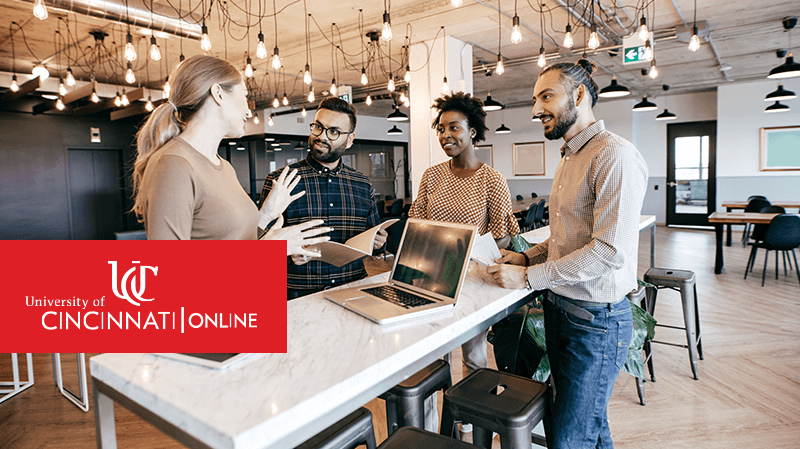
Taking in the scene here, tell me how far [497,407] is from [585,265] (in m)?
0.52

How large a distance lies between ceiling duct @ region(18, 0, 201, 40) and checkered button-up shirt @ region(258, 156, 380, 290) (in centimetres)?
302

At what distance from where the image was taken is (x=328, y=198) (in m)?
2.16

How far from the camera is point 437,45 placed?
6.43m

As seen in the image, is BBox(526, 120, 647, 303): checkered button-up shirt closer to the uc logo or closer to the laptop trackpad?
the laptop trackpad

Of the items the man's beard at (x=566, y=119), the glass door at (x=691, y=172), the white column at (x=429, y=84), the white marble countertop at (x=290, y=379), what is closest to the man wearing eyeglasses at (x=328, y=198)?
the white marble countertop at (x=290, y=379)

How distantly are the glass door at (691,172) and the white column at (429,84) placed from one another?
747 cm

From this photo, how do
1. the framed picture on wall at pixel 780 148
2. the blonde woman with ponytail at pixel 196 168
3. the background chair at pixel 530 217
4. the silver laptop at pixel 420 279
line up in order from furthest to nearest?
the framed picture on wall at pixel 780 148 → the background chair at pixel 530 217 → the silver laptop at pixel 420 279 → the blonde woman with ponytail at pixel 196 168

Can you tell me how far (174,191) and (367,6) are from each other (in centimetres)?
479

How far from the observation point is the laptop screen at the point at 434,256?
1.44 m

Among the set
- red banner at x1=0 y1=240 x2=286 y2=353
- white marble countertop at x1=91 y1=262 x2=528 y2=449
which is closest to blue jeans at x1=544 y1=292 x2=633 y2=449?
white marble countertop at x1=91 y1=262 x2=528 y2=449

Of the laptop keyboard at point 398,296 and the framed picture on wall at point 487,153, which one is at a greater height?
the framed picture on wall at point 487,153

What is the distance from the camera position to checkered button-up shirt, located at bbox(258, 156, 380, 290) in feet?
6.73

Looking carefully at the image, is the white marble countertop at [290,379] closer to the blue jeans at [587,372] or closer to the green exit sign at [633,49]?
the blue jeans at [587,372]

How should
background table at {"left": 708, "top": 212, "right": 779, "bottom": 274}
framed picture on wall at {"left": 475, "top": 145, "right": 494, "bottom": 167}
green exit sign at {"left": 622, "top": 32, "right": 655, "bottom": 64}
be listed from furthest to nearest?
framed picture on wall at {"left": 475, "top": 145, "right": 494, "bottom": 167} < background table at {"left": 708, "top": 212, "right": 779, "bottom": 274} < green exit sign at {"left": 622, "top": 32, "right": 655, "bottom": 64}
